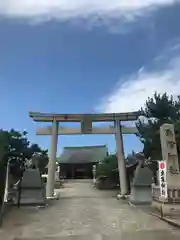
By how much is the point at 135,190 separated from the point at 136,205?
1.22 m

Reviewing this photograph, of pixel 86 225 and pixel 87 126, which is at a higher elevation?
pixel 87 126

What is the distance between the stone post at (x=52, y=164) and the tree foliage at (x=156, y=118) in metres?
6.19

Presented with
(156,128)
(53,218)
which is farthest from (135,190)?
(53,218)

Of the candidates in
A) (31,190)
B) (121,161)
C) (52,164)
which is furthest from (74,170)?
(31,190)

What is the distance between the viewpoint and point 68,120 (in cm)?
2616

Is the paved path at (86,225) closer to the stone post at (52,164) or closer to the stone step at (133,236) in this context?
the stone step at (133,236)

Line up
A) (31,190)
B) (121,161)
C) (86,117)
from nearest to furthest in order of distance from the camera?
(31,190) → (121,161) → (86,117)

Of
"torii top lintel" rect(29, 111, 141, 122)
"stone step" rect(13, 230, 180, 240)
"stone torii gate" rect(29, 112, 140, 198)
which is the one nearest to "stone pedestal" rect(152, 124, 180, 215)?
"stone step" rect(13, 230, 180, 240)

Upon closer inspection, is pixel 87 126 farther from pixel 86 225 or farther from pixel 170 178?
pixel 86 225

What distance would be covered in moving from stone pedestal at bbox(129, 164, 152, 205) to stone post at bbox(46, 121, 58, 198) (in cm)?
644

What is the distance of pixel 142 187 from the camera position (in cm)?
1970

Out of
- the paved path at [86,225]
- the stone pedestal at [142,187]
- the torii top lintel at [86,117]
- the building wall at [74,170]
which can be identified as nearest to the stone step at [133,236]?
the paved path at [86,225]

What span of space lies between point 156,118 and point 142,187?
19.1 feet

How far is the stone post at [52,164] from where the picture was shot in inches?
950
